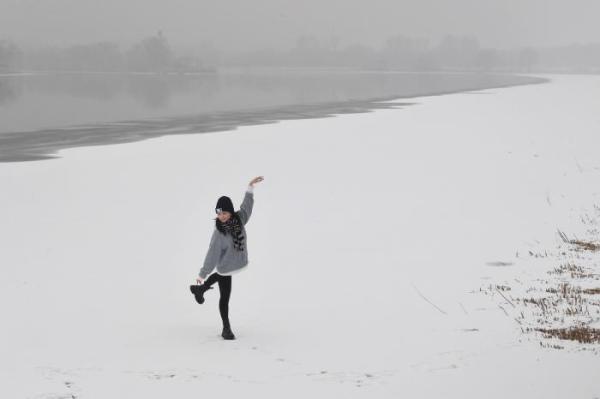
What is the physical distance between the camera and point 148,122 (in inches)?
1793

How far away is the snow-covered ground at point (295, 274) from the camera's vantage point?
763cm

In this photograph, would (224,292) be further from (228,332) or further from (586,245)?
(586,245)

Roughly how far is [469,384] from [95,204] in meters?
13.2

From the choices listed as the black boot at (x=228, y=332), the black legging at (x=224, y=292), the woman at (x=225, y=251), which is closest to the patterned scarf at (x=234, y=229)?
the woman at (x=225, y=251)

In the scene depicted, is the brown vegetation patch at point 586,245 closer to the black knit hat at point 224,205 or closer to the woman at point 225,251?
the woman at point 225,251

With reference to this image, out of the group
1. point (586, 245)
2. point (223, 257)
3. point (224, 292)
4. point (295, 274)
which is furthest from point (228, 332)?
point (586, 245)

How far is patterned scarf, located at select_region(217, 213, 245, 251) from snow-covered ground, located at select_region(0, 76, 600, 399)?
4.04ft

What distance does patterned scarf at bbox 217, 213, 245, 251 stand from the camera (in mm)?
8773

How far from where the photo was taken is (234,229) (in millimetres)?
8805

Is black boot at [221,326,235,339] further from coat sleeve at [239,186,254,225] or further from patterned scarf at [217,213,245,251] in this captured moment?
coat sleeve at [239,186,254,225]

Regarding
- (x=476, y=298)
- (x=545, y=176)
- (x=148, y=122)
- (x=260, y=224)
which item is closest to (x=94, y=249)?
(x=260, y=224)

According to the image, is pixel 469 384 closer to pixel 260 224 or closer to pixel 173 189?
pixel 260 224

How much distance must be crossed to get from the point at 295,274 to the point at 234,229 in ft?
12.0

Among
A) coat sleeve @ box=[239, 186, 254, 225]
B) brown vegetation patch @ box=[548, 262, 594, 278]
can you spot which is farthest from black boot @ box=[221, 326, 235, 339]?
brown vegetation patch @ box=[548, 262, 594, 278]
